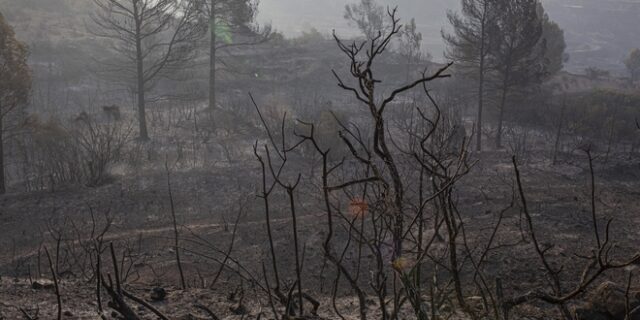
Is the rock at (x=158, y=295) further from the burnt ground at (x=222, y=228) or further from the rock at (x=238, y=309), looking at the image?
the rock at (x=238, y=309)

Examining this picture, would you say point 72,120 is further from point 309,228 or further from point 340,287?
point 340,287

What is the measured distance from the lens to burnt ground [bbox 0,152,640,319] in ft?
15.8

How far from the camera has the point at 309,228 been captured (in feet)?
33.9

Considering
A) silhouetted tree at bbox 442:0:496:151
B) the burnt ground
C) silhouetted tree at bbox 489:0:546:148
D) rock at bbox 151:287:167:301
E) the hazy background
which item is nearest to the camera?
rock at bbox 151:287:167:301

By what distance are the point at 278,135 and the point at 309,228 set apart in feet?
33.0

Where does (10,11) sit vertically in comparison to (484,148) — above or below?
above

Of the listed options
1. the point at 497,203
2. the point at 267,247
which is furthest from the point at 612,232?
the point at 267,247

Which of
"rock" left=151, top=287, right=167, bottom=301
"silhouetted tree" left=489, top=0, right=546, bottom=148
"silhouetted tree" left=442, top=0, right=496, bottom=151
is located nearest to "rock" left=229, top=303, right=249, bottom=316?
"rock" left=151, top=287, right=167, bottom=301

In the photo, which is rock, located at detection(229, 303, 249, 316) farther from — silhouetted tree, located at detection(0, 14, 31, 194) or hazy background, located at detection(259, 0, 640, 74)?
hazy background, located at detection(259, 0, 640, 74)

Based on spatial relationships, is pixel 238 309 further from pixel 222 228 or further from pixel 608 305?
pixel 222 228

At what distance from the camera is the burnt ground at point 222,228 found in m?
4.80

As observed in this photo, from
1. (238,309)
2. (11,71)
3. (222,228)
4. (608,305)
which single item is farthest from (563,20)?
(238,309)

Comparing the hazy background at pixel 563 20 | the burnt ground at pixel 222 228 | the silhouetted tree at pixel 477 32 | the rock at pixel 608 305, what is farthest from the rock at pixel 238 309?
the hazy background at pixel 563 20

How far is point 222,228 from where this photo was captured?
35.0 feet
